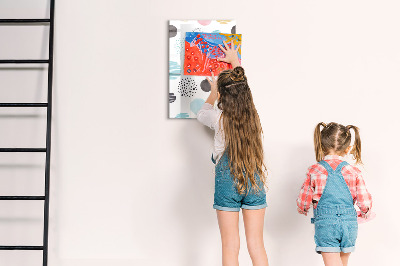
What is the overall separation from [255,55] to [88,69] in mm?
1010

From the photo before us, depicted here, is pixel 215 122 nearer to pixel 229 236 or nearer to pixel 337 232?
pixel 229 236

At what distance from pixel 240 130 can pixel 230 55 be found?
60 cm

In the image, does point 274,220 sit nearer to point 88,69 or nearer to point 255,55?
point 255,55

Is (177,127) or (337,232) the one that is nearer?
(337,232)

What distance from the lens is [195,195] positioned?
3.07m

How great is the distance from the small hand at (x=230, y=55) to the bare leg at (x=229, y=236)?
35.5 inches

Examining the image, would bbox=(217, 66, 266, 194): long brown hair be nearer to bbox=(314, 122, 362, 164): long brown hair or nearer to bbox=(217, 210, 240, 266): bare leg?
bbox=(217, 210, 240, 266): bare leg

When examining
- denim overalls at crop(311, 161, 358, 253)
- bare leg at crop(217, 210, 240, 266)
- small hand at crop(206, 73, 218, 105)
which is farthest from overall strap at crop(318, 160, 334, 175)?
small hand at crop(206, 73, 218, 105)

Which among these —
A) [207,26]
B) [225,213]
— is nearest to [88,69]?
[207,26]

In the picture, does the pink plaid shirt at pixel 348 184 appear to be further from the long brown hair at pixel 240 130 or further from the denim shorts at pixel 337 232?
the long brown hair at pixel 240 130

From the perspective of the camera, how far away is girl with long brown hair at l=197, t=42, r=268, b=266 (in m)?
2.59

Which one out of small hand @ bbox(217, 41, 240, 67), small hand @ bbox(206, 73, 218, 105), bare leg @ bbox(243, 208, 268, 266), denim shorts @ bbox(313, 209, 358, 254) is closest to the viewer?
denim shorts @ bbox(313, 209, 358, 254)

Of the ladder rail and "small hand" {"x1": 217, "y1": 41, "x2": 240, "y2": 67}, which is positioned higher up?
"small hand" {"x1": 217, "y1": 41, "x2": 240, "y2": 67}

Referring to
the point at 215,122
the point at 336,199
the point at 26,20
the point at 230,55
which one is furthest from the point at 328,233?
the point at 26,20
